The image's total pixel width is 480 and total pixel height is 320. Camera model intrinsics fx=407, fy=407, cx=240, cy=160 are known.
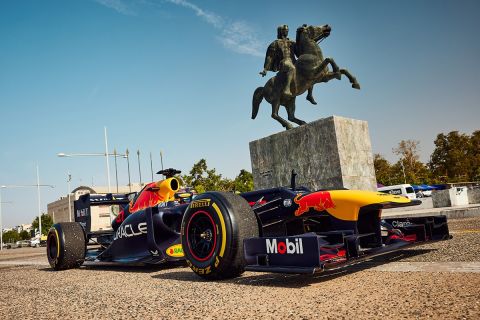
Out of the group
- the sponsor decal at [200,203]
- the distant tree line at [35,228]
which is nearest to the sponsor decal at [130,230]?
the sponsor decal at [200,203]

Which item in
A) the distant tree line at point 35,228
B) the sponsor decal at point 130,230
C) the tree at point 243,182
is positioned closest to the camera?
the sponsor decal at point 130,230

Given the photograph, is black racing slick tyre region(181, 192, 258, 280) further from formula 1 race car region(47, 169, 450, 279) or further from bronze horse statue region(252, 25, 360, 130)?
bronze horse statue region(252, 25, 360, 130)

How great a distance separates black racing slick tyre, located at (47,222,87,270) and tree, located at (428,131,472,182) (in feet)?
187

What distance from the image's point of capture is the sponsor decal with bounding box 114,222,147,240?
693cm

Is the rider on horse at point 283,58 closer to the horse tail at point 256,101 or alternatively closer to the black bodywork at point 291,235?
the horse tail at point 256,101

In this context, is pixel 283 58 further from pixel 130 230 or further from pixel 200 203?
pixel 200 203

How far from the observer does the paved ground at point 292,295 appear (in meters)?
2.97

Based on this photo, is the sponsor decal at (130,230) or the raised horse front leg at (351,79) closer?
the sponsor decal at (130,230)

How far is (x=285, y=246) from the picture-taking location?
4152 mm

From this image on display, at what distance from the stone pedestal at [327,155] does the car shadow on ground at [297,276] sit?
9583mm

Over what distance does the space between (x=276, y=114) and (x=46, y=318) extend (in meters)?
16.0

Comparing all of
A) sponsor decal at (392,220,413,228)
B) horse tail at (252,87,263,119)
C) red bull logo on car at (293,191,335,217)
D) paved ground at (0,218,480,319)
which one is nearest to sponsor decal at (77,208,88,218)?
paved ground at (0,218,480,319)

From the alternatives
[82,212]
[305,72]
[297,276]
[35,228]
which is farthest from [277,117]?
[35,228]

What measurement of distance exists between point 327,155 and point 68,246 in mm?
10353
